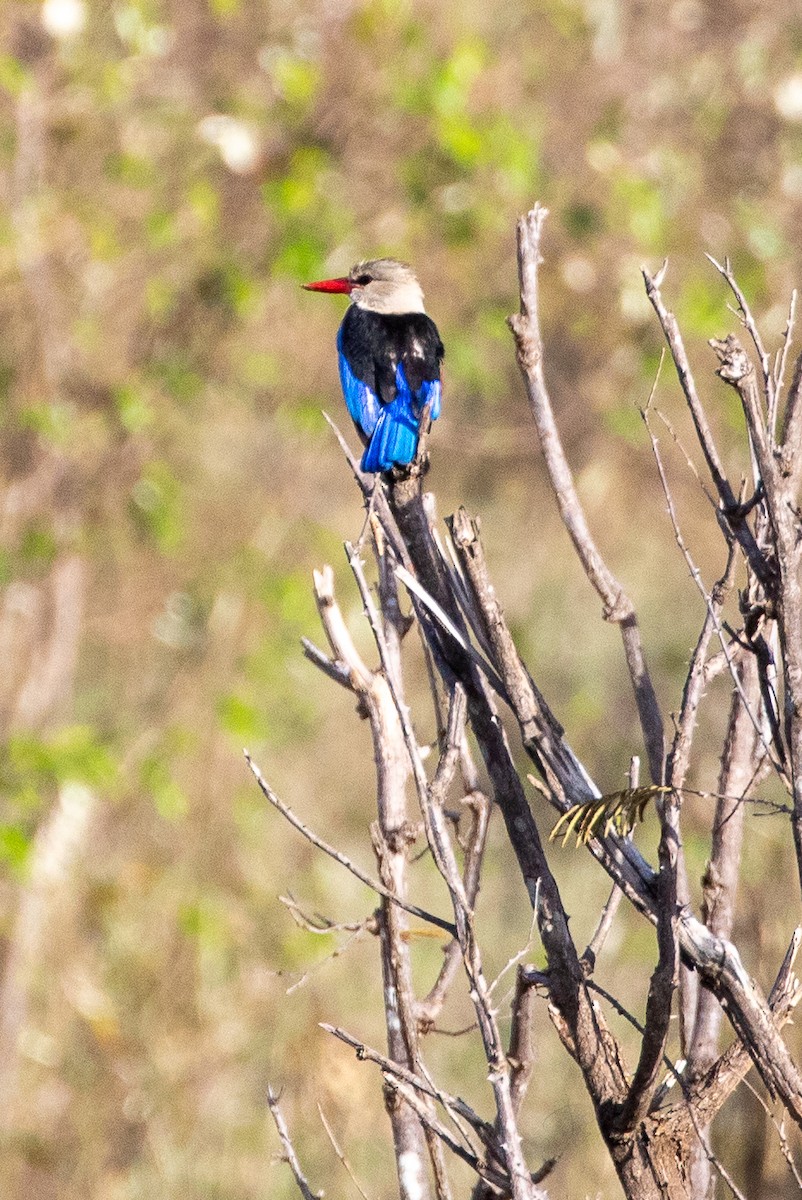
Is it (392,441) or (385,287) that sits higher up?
(385,287)

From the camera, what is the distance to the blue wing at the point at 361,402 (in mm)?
3008

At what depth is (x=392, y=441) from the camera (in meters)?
2.79

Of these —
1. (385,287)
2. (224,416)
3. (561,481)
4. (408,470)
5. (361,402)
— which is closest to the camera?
(561,481)

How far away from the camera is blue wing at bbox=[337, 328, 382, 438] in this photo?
3008mm

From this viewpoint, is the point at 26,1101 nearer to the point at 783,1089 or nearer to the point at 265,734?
the point at 265,734

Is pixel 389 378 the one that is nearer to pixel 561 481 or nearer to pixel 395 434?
pixel 395 434

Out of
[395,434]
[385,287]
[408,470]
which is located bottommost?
[408,470]

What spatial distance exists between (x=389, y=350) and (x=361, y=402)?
0.49ft

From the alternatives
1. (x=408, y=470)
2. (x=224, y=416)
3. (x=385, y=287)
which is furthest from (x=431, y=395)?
(x=224, y=416)

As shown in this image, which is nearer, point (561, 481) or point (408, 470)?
point (561, 481)

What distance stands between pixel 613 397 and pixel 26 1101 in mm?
3502

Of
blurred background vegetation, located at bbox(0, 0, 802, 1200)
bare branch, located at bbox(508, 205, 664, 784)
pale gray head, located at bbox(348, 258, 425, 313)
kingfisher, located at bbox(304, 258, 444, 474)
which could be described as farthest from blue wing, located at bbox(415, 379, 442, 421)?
blurred background vegetation, located at bbox(0, 0, 802, 1200)

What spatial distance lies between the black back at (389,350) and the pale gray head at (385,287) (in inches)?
13.8

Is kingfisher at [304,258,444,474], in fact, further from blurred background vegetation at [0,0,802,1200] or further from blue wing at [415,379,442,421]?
blurred background vegetation at [0,0,802,1200]
